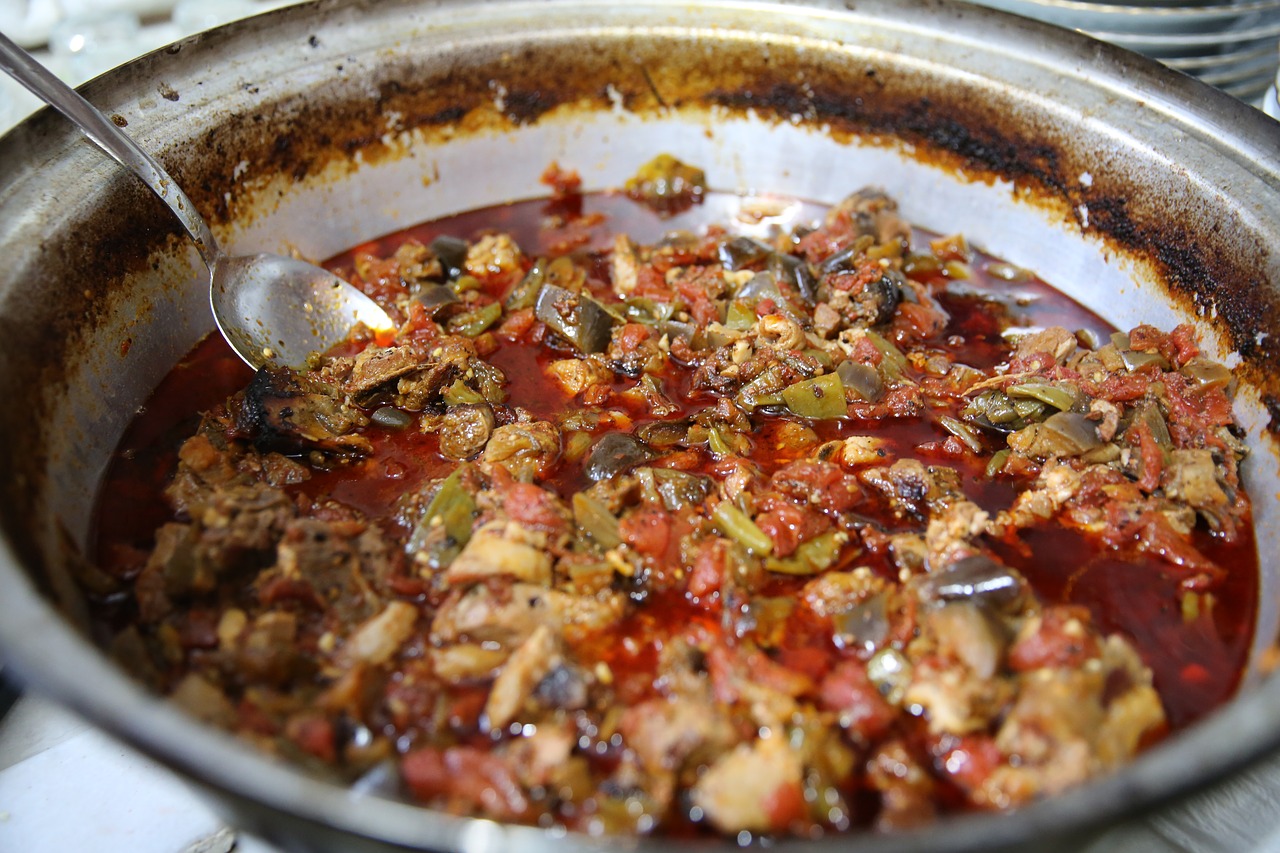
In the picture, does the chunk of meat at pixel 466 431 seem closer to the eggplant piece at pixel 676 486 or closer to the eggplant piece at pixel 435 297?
the eggplant piece at pixel 676 486

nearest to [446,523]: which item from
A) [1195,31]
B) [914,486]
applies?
[914,486]

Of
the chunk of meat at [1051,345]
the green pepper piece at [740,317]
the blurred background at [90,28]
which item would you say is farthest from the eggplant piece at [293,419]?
the blurred background at [90,28]

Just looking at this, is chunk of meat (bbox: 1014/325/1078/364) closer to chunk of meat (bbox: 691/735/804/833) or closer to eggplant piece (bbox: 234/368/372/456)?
chunk of meat (bbox: 691/735/804/833)

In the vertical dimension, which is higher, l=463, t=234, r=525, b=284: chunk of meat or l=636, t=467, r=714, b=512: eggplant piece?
l=463, t=234, r=525, b=284: chunk of meat

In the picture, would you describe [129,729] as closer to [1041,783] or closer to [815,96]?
[1041,783]

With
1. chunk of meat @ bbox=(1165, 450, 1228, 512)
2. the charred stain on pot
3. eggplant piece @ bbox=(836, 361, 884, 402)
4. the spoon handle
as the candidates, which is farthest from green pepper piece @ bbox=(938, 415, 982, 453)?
the spoon handle

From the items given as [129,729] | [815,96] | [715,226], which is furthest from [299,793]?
[815,96]
